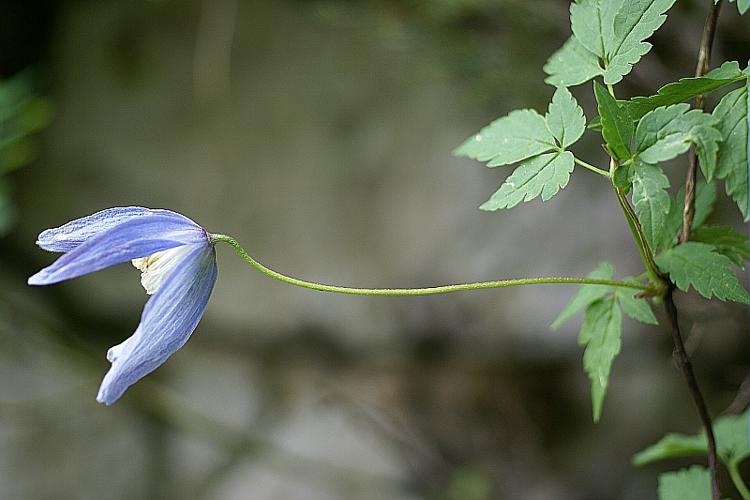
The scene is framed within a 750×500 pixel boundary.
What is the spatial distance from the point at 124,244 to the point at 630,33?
356 millimetres

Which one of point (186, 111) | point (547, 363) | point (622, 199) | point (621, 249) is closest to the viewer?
point (622, 199)

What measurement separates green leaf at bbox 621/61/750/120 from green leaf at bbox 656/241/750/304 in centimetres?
11

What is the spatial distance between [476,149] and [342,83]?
148cm

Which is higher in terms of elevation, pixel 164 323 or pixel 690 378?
pixel 164 323

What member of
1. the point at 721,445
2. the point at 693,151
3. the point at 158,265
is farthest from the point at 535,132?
the point at 721,445

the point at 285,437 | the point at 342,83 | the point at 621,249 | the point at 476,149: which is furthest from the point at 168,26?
the point at 476,149

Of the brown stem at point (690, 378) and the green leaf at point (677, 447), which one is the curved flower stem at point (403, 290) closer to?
the brown stem at point (690, 378)

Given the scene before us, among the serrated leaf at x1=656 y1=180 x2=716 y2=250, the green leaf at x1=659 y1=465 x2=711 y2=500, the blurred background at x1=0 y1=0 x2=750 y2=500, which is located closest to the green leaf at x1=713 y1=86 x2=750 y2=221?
the serrated leaf at x1=656 y1=180 x2=716 y2=250

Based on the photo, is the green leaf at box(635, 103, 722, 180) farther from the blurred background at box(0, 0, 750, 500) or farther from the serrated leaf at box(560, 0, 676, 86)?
the blurred background at box(0, 0, 750, 500)

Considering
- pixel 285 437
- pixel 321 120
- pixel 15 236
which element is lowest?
pixel 285 437

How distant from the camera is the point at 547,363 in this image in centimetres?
193

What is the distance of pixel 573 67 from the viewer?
0.56m

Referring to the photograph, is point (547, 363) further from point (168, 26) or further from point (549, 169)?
point (549, 169)

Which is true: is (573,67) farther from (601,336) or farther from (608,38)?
(601,336)
